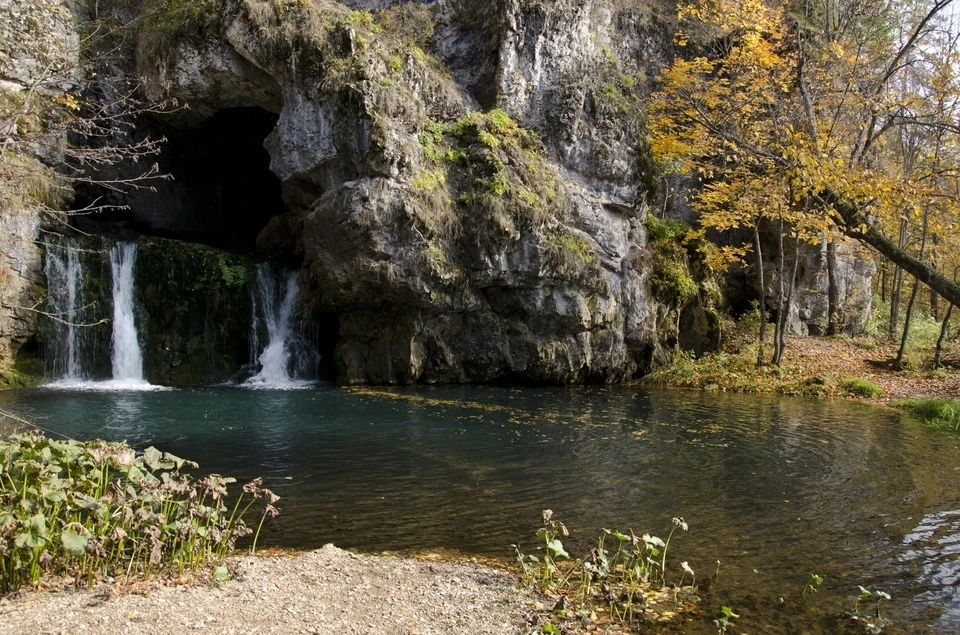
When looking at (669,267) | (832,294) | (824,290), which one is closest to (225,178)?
(669,267)

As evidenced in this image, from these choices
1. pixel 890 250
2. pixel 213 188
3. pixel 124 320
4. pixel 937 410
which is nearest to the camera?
pixel 890 250

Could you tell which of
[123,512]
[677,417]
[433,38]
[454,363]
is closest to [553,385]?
[454,363]

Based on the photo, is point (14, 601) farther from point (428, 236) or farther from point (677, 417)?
point (428, 236)

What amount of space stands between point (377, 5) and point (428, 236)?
8.99 m

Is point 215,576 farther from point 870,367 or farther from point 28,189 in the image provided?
point 870,367

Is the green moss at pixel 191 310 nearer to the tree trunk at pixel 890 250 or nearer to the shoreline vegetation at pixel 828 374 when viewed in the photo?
the shoreline vegetation at pixel 828 374

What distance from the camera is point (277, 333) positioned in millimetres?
19797

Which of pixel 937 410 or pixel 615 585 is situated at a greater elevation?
pixel 937 410

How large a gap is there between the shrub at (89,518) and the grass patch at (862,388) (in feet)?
54.6

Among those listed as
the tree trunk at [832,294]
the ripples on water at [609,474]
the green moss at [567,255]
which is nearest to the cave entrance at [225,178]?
the ripples on water at [609,474]

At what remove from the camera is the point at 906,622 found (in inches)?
189

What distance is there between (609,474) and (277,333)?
13431mm

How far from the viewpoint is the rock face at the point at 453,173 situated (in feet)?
55.8

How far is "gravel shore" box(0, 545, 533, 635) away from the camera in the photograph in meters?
4.04
